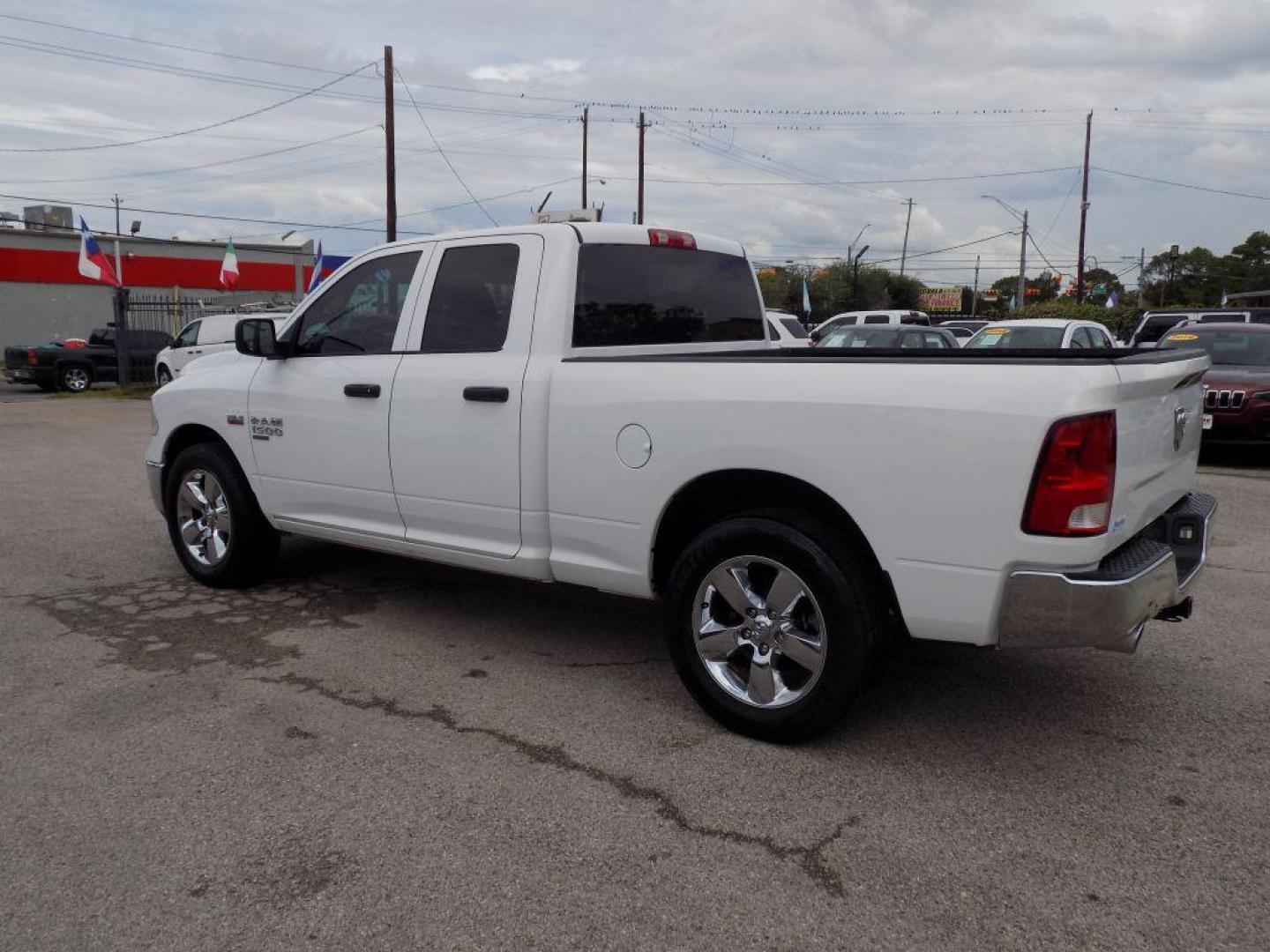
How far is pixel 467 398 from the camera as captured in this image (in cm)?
439

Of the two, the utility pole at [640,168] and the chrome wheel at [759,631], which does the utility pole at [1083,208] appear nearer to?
the utility pole at [640,168]

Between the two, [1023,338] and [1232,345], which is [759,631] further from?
[1023,338]

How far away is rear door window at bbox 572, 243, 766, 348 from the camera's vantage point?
4430 mm

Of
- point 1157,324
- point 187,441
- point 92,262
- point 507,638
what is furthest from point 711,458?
point 92,262

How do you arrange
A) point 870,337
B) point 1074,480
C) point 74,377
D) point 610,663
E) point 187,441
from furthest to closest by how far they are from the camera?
point 74,377
point 870,337
point 187,441
point 610,663
point 1074,480

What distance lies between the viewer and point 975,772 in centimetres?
349

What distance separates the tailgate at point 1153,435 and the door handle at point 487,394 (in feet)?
7.72

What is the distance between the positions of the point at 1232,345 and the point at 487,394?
33.6 feet

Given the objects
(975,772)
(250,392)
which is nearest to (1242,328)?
(975,772)

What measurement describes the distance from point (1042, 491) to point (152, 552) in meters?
→ 5.84

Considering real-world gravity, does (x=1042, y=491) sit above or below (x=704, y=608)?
above

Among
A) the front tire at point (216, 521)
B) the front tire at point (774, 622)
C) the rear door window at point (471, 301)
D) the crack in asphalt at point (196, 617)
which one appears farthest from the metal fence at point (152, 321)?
the front tire at point (774, 622)

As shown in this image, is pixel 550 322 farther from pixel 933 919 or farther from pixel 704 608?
pixel 933 919

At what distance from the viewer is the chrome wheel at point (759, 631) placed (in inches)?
140
